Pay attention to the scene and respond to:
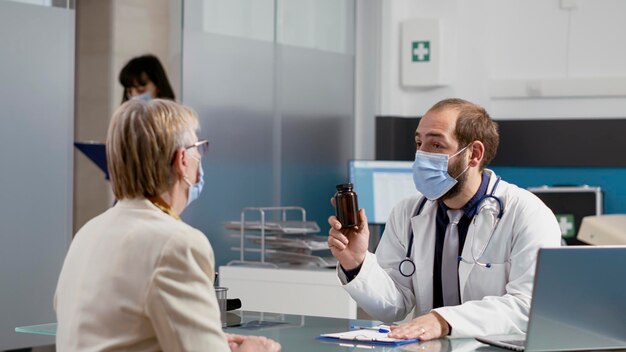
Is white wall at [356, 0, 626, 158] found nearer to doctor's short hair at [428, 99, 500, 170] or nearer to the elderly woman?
doctor's short hair at [428, 99, 500, 170]

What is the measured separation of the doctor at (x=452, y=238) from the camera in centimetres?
274

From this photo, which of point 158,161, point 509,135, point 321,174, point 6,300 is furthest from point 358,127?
point 158,161

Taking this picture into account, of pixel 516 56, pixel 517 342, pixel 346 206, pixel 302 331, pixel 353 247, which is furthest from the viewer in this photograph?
pixel 516 56

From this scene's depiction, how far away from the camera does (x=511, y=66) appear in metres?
6.16

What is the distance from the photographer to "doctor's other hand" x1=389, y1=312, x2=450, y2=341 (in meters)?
2.35

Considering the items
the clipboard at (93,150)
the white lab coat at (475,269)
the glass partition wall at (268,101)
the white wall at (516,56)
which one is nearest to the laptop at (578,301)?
the white lab coat at (475,269)

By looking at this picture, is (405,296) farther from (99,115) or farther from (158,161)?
(99,115)

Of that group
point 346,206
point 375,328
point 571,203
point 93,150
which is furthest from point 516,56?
point 375,328

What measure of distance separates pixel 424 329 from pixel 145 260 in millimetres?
878

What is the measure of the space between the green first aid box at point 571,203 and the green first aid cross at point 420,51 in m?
1.10

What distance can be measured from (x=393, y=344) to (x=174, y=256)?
74cm

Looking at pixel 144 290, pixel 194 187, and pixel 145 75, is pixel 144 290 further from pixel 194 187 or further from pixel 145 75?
→ pixel 145 75

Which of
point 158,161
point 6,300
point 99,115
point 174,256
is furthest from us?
point 99,115

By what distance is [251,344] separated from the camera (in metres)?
2.13
